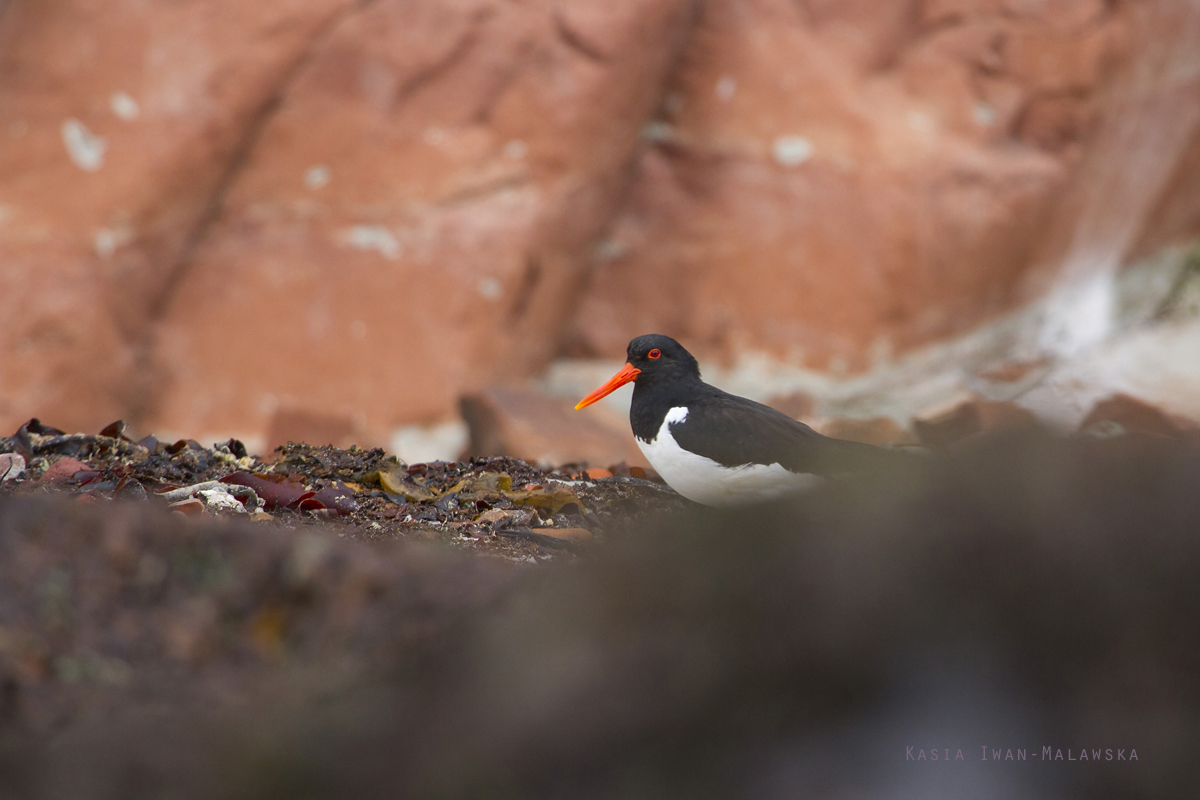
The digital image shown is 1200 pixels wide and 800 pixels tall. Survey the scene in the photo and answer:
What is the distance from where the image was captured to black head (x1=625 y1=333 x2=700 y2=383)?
11.2 ft

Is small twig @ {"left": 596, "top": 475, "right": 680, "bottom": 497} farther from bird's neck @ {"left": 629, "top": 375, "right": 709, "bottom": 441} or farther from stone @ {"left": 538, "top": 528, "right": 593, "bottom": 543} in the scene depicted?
stone @ {"left": 538, "top": 528, "right": 593, "bottom": 543}

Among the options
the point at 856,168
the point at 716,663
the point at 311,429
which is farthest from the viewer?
the point at 856,168

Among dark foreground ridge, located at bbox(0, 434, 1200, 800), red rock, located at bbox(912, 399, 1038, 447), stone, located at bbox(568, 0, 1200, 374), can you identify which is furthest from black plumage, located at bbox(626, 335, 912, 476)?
stone, located at bbox(568, 0, 1200, 374)

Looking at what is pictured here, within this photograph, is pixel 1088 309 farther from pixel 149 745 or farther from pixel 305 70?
pixel 149 745

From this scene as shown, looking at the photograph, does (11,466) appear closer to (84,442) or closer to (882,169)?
(84,442)

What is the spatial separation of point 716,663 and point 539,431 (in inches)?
167

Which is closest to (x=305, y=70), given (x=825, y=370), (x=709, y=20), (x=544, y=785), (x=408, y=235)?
(x=408, y=235)

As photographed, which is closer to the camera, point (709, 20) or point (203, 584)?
point (203, 584)

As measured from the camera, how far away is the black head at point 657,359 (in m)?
3.42

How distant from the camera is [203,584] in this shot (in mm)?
1173

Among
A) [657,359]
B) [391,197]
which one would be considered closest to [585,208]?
[391,197]

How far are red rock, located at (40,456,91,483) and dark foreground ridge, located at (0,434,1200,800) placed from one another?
1928 millimetres

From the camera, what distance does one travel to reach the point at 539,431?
5.14 metres

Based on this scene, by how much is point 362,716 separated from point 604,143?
6753 millimetres
